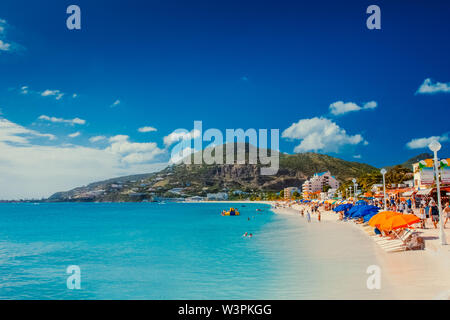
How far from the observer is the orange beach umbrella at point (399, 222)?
16.8 m

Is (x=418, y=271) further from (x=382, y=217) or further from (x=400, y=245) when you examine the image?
(x=382, y=217)

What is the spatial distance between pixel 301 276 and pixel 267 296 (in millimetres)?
2896

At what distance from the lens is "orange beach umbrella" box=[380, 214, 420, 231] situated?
16.8 meters

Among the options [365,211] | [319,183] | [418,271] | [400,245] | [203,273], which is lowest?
[203,273]

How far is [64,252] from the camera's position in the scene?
1050 inches

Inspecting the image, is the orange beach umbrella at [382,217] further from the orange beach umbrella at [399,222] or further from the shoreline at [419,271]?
the shoreline at [419,271]

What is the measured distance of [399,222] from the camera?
16.9 metres

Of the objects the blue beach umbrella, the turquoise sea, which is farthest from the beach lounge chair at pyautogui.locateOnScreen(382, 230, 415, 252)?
the blue beach umbrella

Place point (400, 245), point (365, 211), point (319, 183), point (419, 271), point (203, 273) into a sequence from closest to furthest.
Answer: point (419, 271), point (203, 273), point (400, 245), point (365, 211), point (319, 183)

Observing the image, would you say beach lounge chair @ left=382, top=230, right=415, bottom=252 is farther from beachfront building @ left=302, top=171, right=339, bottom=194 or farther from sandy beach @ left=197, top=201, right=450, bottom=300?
beachfront building @ left=302, top=171, right=339, bottom=194

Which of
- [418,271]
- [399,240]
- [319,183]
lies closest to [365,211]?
[399,240]

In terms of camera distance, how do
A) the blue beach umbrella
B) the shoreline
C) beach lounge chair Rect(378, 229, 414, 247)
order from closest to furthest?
the shoreline, beach lounge chair Rect(378, 229, 414, 247), the blue beach umbrella
